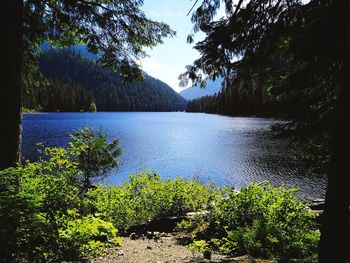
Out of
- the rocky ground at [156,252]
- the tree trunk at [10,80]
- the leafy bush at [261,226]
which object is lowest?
the rocky ground at [156,252]

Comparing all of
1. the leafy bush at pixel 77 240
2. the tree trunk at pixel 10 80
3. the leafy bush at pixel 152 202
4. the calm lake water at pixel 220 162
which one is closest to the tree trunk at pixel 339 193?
the leafy bush at pixel 77 240

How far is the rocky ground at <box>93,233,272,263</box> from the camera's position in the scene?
5.45m

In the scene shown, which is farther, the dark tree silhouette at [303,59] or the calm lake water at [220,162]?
the calm lake water at [220,162]

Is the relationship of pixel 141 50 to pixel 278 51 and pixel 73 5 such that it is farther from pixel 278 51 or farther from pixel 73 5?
pixel 278 51

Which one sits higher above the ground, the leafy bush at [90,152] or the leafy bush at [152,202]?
the leafy bush at [90,152]

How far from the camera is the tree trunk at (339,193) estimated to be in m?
3.63

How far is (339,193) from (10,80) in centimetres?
641

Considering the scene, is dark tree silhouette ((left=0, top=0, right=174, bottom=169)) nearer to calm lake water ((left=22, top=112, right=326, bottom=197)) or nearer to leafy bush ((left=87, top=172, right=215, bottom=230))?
leafy bush ((left=87, top=172, right=215, bottom=230))

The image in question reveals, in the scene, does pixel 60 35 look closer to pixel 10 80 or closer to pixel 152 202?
pixel 10 80

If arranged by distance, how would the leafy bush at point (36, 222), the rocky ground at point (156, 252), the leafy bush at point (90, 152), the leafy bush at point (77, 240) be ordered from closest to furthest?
the leafy bush at point (36, 222)
the leafy bush at point (77, 240)
the rocky ground at point (156, 252)
the leafy bush at point (90, 152)

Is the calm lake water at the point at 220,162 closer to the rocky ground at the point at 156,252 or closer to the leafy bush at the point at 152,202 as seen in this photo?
the leafy bush at the point at 152,202

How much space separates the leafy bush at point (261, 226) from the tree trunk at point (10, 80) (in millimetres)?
4702

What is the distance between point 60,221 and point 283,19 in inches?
206

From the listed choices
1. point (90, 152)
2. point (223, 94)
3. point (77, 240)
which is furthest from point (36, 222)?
point (90, 152)
